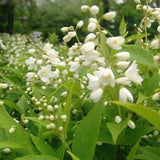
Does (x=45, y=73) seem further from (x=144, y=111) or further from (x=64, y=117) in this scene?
(x=144, y=111)

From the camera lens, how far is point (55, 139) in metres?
1.76

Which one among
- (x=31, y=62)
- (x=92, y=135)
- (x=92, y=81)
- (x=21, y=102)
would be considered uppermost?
(x=92, y=81)

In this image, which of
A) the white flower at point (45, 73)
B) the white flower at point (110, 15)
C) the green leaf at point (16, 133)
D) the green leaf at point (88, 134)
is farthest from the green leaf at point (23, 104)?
the white flower at point (110, 15)

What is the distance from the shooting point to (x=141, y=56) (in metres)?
1.53

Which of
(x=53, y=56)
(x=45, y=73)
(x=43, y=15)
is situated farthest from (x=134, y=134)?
(x=43, y=15)

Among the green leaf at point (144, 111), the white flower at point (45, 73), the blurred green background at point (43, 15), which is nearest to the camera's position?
the green leaf at point (144, 111)

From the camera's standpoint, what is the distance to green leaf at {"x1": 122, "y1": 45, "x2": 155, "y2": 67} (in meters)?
1.52

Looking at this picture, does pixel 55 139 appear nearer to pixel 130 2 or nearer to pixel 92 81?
pixel 92 81

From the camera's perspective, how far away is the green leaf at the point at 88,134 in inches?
50.3

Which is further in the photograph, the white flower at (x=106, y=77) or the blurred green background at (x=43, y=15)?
the blurred green background at (x=43, y=15)

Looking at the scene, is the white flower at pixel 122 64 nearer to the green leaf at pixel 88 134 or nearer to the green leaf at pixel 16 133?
the green leaf at pixel 88 134

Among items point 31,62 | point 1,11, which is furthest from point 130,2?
point 31,62

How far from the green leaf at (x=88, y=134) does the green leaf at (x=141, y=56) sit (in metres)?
0.37

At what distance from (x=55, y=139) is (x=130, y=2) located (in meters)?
23.4
